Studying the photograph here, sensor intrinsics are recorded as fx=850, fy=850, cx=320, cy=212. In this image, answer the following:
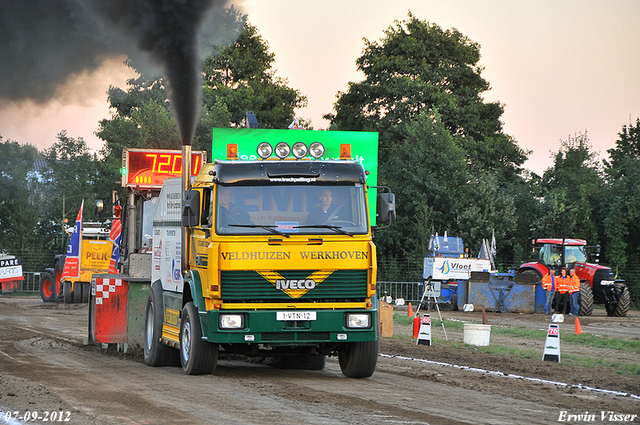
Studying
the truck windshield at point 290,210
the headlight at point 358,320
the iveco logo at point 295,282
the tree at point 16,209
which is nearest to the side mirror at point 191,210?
the truck windshield at point 290,210

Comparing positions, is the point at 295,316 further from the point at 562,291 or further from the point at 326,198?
the point at 562,291

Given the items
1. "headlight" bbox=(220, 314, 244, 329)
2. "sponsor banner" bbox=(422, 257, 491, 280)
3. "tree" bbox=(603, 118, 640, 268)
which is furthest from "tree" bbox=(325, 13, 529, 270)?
"headlight" bbox=(220, 314, 244, 329)

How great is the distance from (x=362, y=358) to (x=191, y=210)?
10.2ft

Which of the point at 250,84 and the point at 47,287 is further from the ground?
the point at 250,84

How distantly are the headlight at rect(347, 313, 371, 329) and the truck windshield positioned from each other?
1.09 m

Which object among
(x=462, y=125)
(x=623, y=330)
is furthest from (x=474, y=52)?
(x=623, y=330)

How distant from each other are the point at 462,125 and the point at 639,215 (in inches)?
499

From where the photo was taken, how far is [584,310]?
2911cm

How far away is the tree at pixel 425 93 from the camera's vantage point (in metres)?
49.5

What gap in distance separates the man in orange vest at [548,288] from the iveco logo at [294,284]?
2046cm

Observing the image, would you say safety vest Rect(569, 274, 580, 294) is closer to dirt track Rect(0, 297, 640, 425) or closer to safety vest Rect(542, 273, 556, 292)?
safety vest Rect(542, 273, 556, 292)

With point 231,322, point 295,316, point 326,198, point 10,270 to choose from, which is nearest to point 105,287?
point 231,322

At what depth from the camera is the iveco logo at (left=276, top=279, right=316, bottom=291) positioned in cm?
1099

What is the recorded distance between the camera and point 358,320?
11188mm
